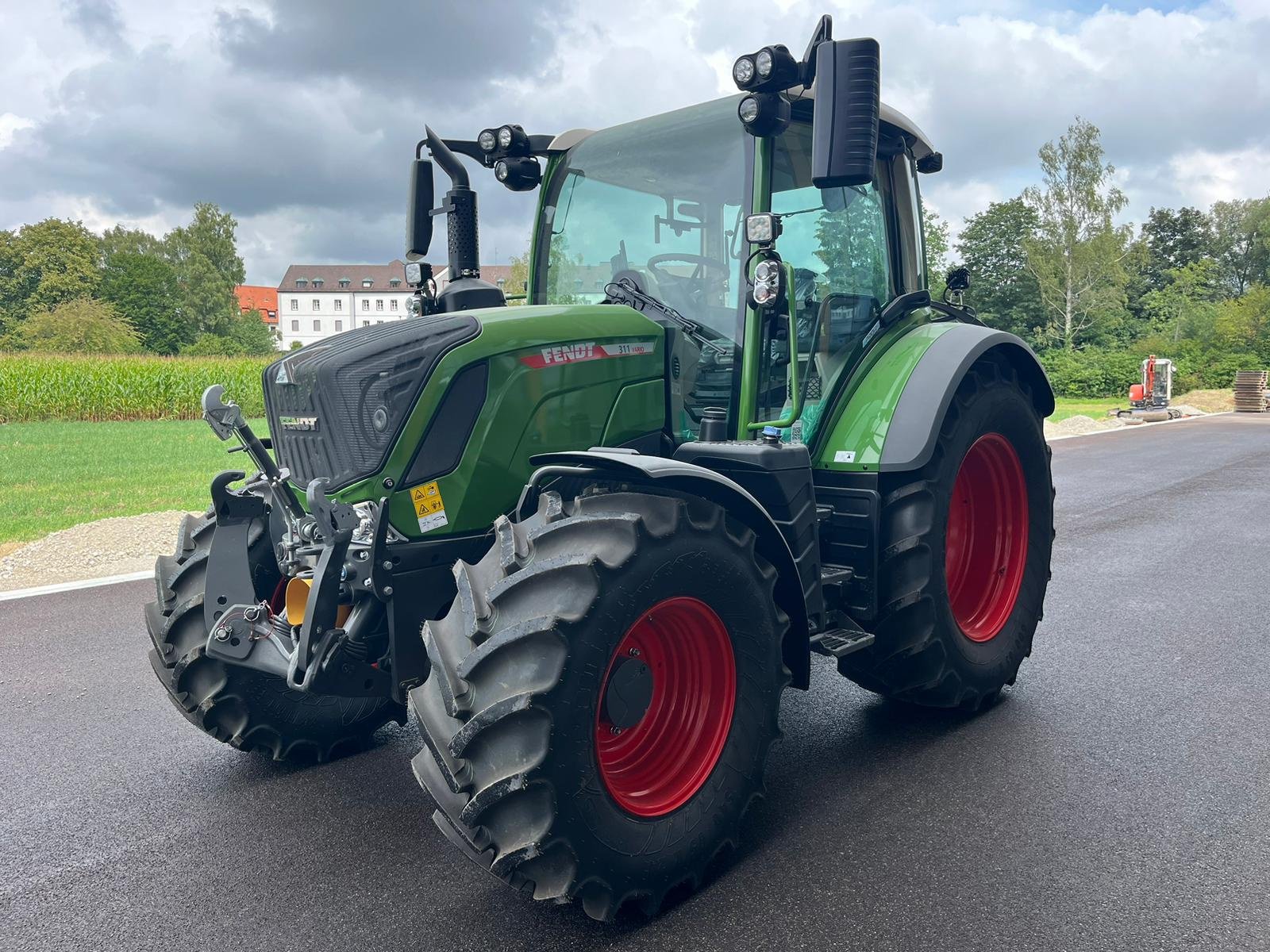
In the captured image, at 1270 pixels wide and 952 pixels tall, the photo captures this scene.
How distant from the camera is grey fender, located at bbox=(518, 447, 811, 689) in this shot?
2672 mm

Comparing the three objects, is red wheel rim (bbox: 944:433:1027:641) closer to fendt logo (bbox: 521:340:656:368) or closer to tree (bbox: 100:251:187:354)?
fendt logo (bbox: 521:340:656:368)

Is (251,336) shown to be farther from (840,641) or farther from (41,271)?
(840,641)

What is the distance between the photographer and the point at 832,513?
371 cm

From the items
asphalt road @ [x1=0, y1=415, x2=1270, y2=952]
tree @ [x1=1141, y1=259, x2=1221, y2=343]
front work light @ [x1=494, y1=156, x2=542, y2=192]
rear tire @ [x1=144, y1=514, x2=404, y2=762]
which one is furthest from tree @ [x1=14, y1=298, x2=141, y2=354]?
rear tire @ [x1=144, y1=514, x2=404, y2=762]

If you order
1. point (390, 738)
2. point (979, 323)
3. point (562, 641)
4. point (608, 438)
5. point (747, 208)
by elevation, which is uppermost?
point (747, 208)

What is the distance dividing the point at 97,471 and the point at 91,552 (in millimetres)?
6913

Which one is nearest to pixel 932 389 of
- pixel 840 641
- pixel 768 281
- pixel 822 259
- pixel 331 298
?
pixel 822 259

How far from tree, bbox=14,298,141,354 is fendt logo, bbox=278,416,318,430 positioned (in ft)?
202

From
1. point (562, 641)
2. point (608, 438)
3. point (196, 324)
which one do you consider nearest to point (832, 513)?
point (608, 438)

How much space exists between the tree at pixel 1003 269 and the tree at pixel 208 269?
5105 cm

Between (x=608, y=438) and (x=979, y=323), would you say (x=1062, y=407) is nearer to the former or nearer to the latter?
(x=979, y=323)

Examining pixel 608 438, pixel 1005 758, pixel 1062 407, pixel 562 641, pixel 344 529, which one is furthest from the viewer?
pixel 1062 407

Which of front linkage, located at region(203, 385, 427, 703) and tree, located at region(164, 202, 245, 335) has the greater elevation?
tree, located at region(164, 202, 245, 335)

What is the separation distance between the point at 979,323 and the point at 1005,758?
214 cm
